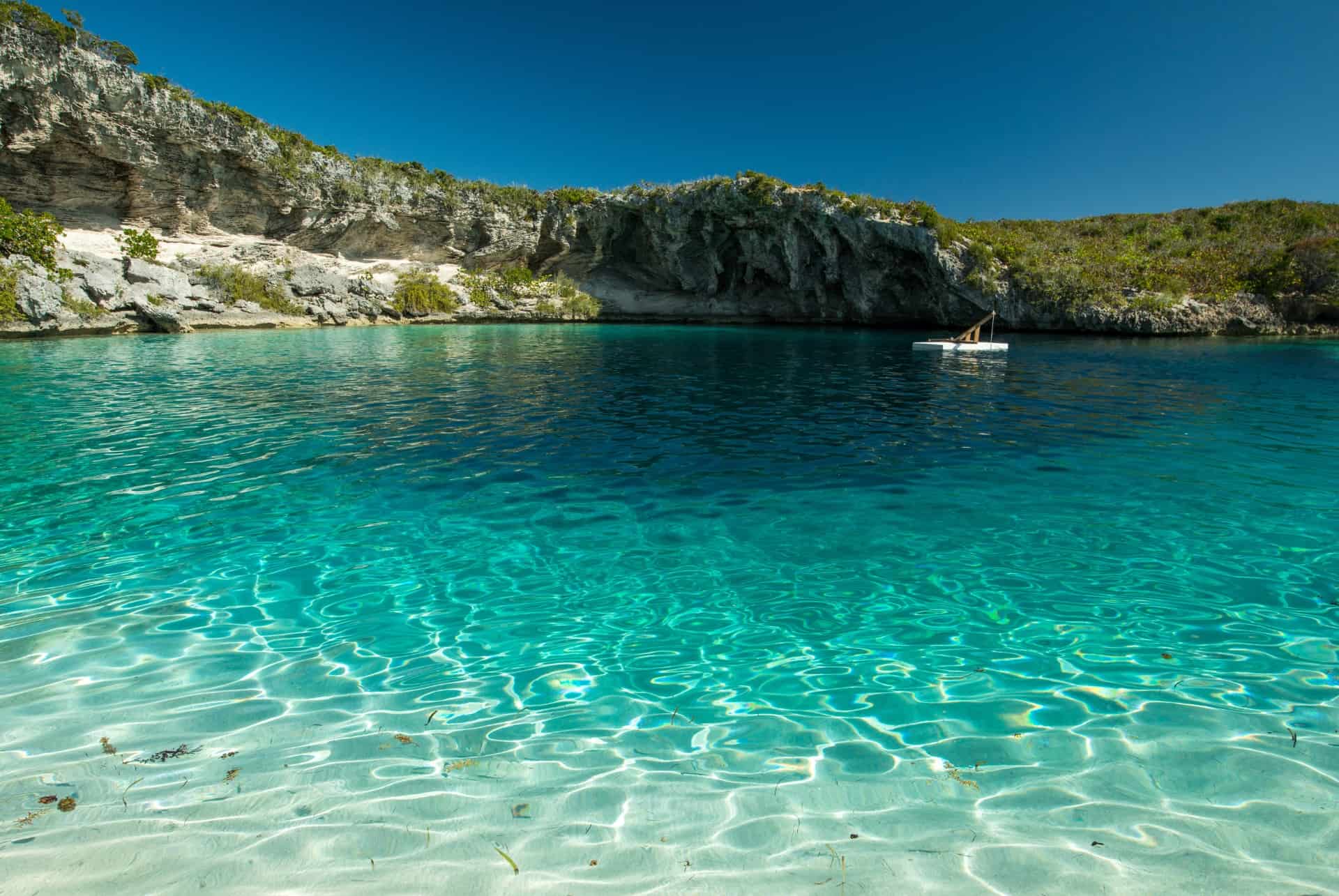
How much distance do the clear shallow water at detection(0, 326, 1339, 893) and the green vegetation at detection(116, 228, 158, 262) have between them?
3577cm

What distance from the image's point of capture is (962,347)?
2533cm

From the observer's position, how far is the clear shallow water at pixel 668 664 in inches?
98.5

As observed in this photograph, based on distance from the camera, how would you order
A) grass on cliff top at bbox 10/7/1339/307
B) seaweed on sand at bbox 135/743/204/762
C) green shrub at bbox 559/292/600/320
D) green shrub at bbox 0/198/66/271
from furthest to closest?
green shrub at bbox 559/292/600/320 → grass on cliff top at bbox 10/7/1339/307 → green shrub at bbox 0/198/66/271 → seaweed on sand at bbox 135/743/204/762

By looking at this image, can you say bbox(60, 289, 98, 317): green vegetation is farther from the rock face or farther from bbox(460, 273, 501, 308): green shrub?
bbox(460, 273, 501, 308): green shrub

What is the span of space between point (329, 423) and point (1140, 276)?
47793 millimetres

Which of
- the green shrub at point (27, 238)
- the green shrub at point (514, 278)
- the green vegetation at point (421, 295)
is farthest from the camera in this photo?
the green shrub at point (514, 278)

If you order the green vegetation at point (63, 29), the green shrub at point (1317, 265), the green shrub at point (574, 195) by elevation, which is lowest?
the green shrub at point (1317, 265)

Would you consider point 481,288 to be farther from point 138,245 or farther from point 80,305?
point 80,305

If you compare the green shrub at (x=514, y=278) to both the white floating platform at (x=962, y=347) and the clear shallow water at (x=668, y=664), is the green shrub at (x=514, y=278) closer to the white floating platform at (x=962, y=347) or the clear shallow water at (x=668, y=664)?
the white floating platform at (x=962, y=347)

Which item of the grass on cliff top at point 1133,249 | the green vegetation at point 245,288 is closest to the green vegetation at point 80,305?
the green vegetation at point 245,288

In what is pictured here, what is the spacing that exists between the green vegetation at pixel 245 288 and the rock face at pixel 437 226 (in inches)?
37.9

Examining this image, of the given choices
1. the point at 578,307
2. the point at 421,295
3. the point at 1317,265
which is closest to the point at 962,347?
the point at 1317,265

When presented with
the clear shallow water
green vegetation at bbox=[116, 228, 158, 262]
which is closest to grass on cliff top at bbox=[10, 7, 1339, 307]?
green vegetation at bbox=[116, 228, 158, 262]

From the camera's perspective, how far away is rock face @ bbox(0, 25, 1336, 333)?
3266 cm
